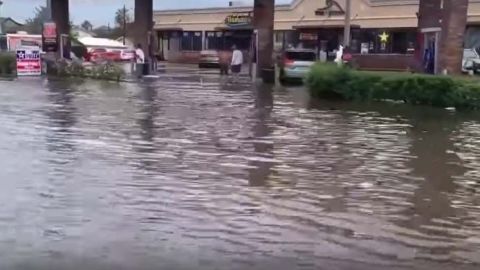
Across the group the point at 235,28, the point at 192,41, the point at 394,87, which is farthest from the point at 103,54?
the point at 394,87

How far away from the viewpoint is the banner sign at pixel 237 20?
63.4 meters

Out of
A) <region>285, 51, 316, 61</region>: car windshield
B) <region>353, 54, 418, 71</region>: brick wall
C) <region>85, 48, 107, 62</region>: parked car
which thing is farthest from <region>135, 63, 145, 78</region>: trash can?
<region>85, 48, 107, 62</region>: parked car

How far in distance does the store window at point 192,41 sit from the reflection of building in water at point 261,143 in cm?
4600

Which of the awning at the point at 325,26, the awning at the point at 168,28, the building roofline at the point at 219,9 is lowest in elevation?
the awning at the point at 168,28

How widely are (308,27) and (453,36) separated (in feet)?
118

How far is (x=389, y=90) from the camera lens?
23.1 metres

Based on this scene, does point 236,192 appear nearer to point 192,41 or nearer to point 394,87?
point 394,87

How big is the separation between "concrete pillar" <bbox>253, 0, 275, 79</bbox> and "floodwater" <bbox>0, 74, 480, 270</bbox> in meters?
19.2

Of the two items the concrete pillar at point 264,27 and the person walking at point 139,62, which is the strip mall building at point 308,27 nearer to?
the concrete pillar at point 264,27

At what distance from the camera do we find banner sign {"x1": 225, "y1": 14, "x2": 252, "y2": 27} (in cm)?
6336

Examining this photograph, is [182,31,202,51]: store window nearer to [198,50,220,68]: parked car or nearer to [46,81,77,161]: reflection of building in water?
[198,50,220,68]: parked car

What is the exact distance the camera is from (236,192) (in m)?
9.61

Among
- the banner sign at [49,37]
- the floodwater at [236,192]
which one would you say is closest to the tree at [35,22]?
the banner sign at [49,37]

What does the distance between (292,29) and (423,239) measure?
54434 mm
